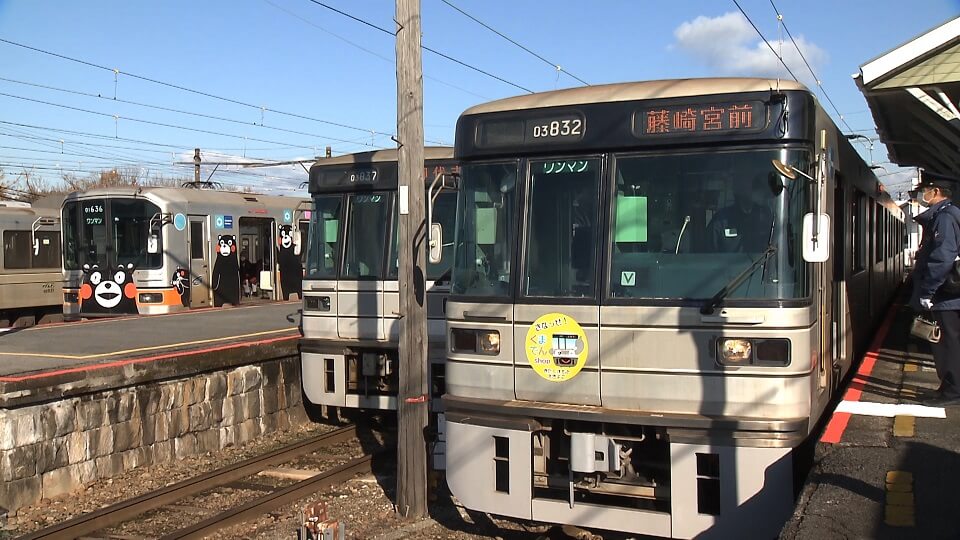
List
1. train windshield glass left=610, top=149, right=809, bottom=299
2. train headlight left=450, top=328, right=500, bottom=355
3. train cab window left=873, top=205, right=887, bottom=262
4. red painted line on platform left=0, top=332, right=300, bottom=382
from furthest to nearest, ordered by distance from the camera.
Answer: train cab window left=873, top=205, right=887, bottom=262 < red painted line on platform left=0, top=332, right=300, bottom=382 < train headlight left=450, top=328, right=500, bottom=355 < train windshield glass left=610, top=149, right=809, bottom=299

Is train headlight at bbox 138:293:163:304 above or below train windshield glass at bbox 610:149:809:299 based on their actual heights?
below

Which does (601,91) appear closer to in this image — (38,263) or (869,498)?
(869,498)

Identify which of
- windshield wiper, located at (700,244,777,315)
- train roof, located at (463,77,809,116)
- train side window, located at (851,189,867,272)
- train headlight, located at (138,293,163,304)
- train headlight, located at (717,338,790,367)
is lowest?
train headlight, located at (138,293,163,304)

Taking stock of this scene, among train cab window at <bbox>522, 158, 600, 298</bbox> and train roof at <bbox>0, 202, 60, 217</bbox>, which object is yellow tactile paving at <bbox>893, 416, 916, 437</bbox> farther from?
train roof at <bbox>0, 202, 60, 217</bbox>

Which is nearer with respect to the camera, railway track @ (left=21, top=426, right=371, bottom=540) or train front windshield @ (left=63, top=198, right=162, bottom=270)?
railway track @ (left=21, top=426, right=371, bottom=540)

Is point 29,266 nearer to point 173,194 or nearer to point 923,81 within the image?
point 173,194

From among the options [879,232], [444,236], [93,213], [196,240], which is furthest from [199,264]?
[879,232]

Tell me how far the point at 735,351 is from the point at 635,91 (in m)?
1.78

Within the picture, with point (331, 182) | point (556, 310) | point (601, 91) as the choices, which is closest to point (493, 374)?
point (556, 310)

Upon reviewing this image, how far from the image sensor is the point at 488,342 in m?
6.14

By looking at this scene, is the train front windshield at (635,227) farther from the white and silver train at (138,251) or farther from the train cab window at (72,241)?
the train cab window at (72,241)

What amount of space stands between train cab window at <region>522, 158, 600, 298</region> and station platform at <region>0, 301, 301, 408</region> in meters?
4.63

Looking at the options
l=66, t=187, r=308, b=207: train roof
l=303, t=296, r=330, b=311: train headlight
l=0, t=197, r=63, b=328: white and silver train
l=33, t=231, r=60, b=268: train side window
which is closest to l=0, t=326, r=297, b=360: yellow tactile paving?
l=303, t=296, r=330, b=311: train headlight

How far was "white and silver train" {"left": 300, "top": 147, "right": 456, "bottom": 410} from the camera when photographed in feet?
33.3
